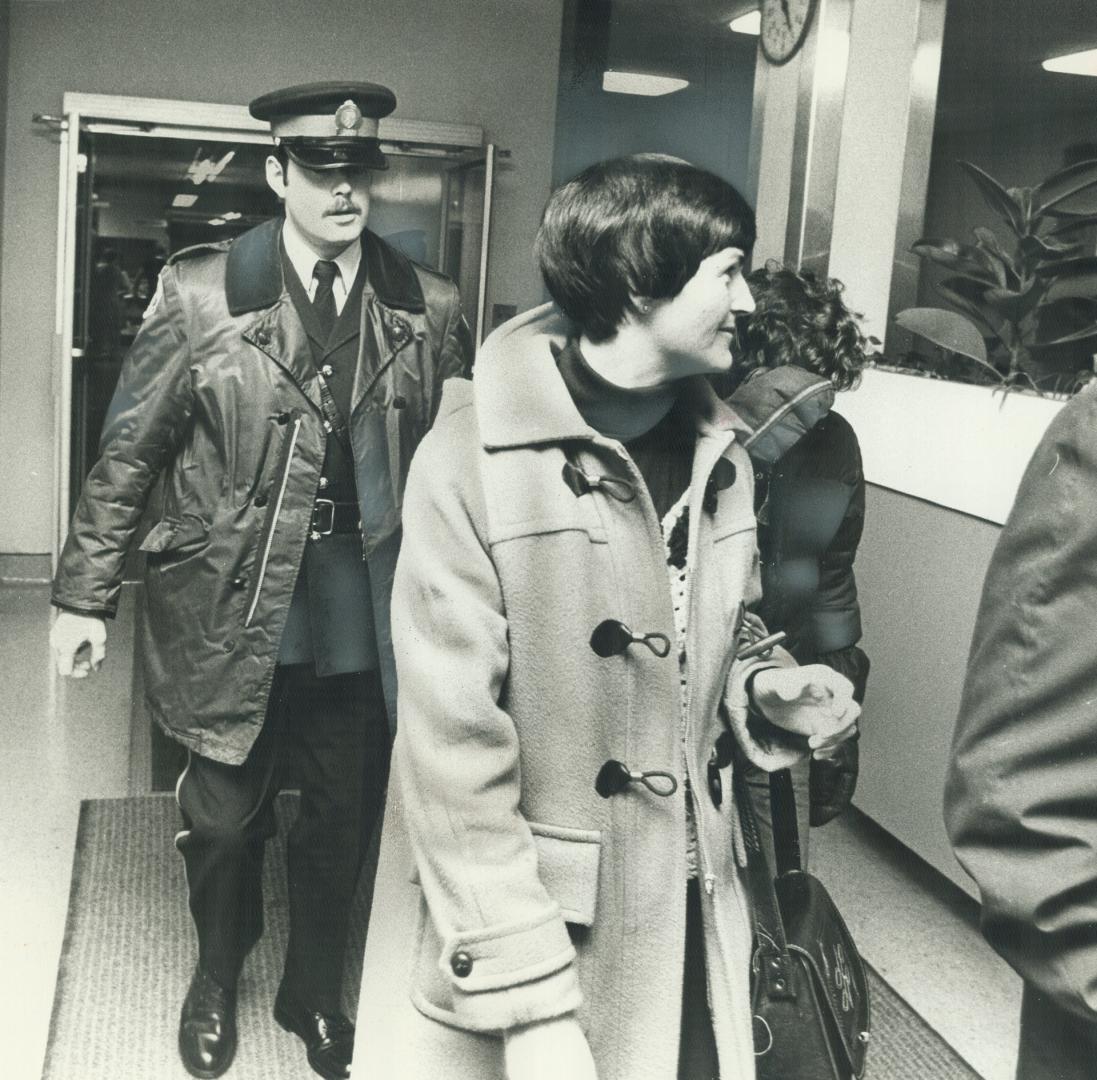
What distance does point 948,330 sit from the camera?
3.06 metres

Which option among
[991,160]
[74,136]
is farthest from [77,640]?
[991,160]

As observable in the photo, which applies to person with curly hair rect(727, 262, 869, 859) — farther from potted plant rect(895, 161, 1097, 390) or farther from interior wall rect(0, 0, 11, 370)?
interior wall rect(0, 0, 11, 370)

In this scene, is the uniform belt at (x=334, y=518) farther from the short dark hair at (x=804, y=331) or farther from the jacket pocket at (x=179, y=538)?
the short dark hair at (x=804, y=331)

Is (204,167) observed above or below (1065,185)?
above

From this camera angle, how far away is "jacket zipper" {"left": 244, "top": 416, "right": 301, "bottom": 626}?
223 centimetres

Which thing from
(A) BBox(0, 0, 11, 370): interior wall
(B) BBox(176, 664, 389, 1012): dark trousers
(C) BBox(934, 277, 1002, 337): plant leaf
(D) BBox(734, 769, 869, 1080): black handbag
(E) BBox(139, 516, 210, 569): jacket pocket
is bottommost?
(B) BBox(176, 664, 389, 1012): dark trousers

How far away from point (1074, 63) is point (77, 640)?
7.92m

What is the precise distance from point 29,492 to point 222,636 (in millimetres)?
4065

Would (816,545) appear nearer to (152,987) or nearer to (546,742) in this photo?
(546,742)

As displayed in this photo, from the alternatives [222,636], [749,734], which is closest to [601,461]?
[749,734]

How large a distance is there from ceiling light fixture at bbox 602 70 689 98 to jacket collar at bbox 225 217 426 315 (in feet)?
11.5

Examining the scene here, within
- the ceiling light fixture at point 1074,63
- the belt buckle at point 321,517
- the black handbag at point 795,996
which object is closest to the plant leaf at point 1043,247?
the belt buckle at point 321,517

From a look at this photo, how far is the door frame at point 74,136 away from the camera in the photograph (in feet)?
18.3

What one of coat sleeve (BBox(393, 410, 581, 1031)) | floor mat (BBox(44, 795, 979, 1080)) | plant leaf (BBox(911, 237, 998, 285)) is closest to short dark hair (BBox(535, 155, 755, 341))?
coat sleeve (BBox(393, 410, 581, 1031))
